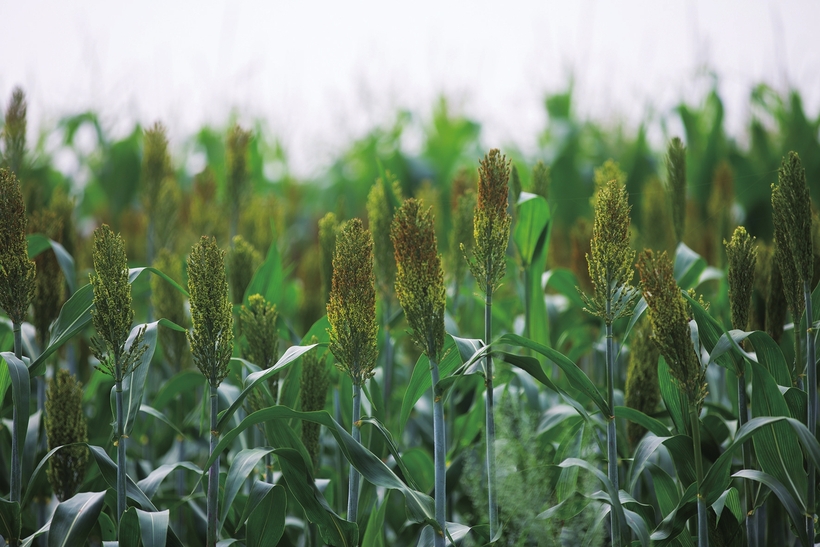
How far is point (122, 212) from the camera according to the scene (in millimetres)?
3867

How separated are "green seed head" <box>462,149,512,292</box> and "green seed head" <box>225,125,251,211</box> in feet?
4.51

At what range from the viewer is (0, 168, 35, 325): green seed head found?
116cm

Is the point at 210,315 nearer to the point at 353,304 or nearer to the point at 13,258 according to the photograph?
the point at 353,304

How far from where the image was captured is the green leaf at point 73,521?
43.1 inches

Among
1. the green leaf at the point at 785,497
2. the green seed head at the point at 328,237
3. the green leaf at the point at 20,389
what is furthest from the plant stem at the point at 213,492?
the green leaf at the point at 785,497

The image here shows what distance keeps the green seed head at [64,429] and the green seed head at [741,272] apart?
1.31m

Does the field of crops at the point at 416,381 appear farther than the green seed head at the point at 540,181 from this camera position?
No

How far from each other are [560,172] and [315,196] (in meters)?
1.94

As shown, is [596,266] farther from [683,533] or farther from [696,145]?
[696,145]

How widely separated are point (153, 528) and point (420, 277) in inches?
24.1

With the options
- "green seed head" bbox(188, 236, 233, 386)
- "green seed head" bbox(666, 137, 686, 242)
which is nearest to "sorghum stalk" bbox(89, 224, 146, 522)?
"green seed head" bbox(188, 236, 233, 386)

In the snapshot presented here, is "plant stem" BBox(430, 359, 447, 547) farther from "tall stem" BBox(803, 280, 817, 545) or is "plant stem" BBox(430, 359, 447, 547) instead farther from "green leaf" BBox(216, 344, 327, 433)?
"tall stem" BBox(803, 280, 817, 545)

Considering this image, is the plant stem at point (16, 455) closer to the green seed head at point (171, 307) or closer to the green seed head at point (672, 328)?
the green seed head at point (171, 307)

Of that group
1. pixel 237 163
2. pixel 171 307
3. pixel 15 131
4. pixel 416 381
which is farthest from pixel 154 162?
pixel 416 381
